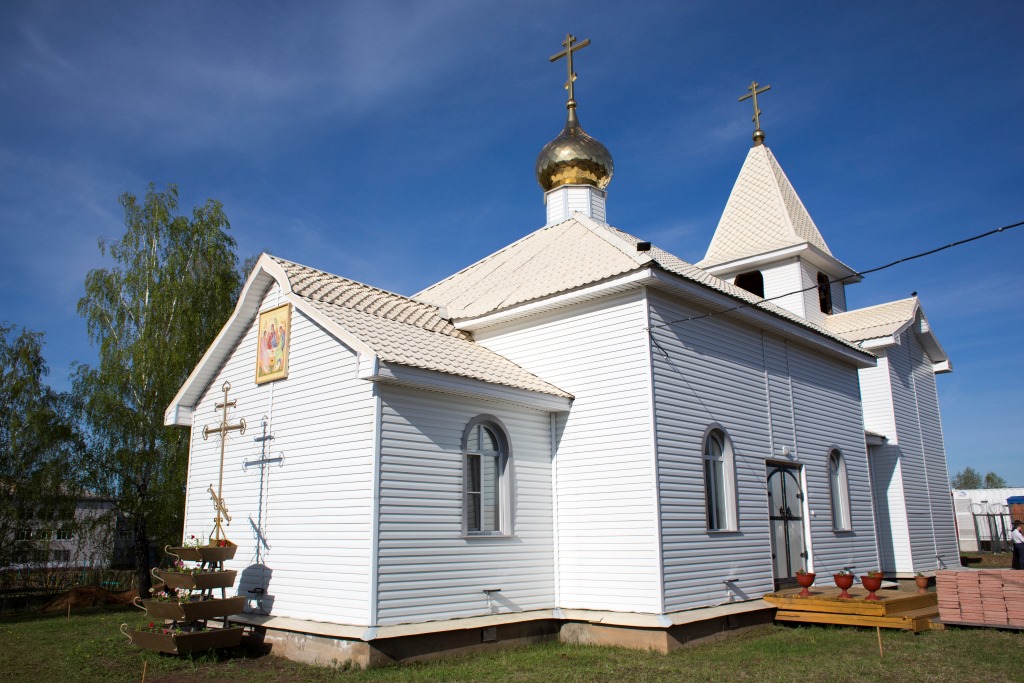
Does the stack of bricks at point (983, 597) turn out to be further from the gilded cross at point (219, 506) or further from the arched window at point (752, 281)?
the gilded cross at point (219, 506)

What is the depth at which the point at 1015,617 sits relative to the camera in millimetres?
11352

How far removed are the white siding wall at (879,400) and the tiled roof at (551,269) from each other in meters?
3.65

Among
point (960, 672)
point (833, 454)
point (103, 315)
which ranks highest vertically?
point (103, 315)

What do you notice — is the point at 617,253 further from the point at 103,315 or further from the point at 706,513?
the point at 103,315

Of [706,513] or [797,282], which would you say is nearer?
[706,513]

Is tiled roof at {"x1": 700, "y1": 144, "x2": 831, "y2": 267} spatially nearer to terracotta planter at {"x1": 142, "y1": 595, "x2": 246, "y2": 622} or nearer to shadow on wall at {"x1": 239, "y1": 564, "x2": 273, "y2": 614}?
shadow on wall at {"x1": 239, "y1": 564, "x2": 273, "y2": 614}

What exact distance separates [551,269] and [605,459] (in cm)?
361

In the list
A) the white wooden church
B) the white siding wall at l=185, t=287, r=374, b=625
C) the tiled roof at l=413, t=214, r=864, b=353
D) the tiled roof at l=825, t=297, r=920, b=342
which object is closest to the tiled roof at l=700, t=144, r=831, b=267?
the tiled roof at l=825, t=297, r=920, b=342

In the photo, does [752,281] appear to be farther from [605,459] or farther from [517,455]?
[517,455]

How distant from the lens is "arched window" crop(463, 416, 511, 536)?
1110 centimetres

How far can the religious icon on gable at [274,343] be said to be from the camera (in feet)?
39.3

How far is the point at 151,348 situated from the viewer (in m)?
20.5

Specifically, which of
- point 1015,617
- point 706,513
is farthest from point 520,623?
point 1015,617

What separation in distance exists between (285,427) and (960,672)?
9.23 meters
